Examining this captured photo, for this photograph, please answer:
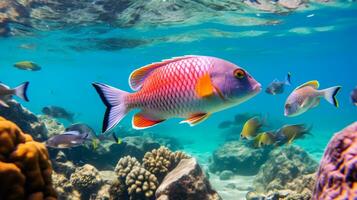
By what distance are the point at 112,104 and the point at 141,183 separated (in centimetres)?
389

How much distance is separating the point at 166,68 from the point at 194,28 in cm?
2458

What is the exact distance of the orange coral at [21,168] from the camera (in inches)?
109

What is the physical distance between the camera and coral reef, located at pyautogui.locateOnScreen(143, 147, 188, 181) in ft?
23.6

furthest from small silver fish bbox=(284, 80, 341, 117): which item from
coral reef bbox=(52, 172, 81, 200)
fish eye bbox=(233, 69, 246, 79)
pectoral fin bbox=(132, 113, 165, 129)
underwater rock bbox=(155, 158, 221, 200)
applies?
coral reef bbox=(52, 172, 81, 200)

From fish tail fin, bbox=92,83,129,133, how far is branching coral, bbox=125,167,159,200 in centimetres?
375

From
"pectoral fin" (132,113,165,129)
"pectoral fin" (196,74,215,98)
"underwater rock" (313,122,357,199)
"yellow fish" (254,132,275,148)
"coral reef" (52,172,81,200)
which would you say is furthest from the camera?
"coral reef" (52,172,81,200)

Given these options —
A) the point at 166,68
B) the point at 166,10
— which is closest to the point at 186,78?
the point at 166,68

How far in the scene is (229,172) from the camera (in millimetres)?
14359

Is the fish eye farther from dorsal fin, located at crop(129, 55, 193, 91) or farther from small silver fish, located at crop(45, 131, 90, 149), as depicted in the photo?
small silver fish, located at crop(45, 131, 90, 149)

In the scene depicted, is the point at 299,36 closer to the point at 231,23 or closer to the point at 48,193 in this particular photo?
the point at 231,23

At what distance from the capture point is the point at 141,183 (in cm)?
680

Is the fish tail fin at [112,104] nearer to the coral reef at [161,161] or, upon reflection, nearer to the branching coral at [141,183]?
the branching coral at [141,183]

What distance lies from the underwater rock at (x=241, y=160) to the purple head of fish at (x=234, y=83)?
12533mm

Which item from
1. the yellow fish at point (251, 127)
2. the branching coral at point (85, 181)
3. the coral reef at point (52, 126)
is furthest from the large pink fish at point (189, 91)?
the coral reef at point (52, 126)
